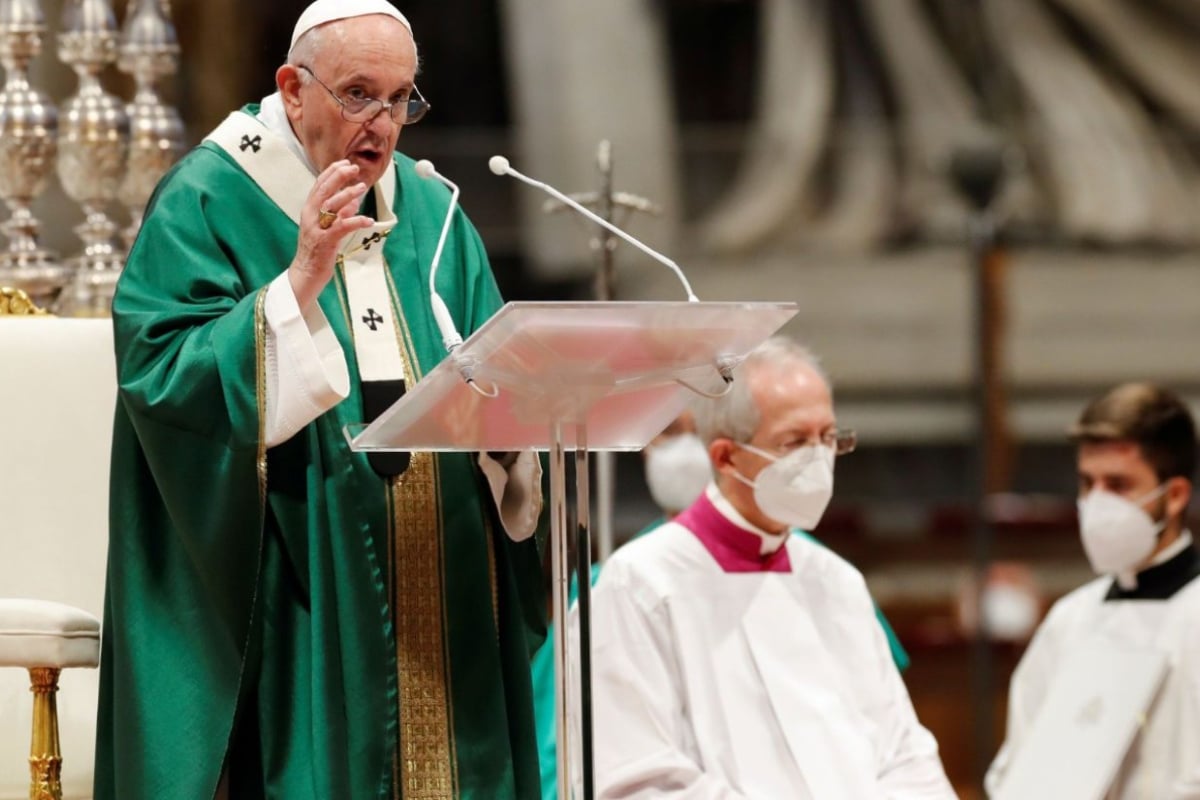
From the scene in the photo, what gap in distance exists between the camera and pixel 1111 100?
1238 centimetres

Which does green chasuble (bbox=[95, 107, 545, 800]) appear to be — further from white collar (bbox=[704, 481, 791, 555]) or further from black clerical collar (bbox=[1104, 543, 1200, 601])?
black clerical collar (bbox=[1104, 543, 1200, 601])

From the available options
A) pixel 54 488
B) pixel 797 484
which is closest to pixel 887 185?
pixel 797 484

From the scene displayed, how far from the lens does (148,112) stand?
6.14m

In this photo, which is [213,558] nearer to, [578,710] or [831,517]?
[578,710]

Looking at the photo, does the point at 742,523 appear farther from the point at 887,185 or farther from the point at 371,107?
the point at 887,185

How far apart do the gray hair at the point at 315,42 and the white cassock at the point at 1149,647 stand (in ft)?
9.49

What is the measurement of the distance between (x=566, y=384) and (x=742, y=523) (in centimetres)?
168

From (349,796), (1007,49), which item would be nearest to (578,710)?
(349,796)

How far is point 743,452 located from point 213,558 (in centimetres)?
157

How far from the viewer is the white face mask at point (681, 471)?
6379 millimetres

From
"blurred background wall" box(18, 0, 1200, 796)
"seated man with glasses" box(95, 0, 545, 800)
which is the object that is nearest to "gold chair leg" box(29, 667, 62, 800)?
"seated man with glasses" box(95, 0, 545, 800)

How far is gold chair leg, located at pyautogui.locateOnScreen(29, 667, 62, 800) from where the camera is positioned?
4223 millimetres

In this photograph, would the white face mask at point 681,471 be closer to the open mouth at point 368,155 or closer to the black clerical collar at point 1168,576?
the black clerical collar at point 1168,576

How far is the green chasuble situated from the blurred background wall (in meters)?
6.87
